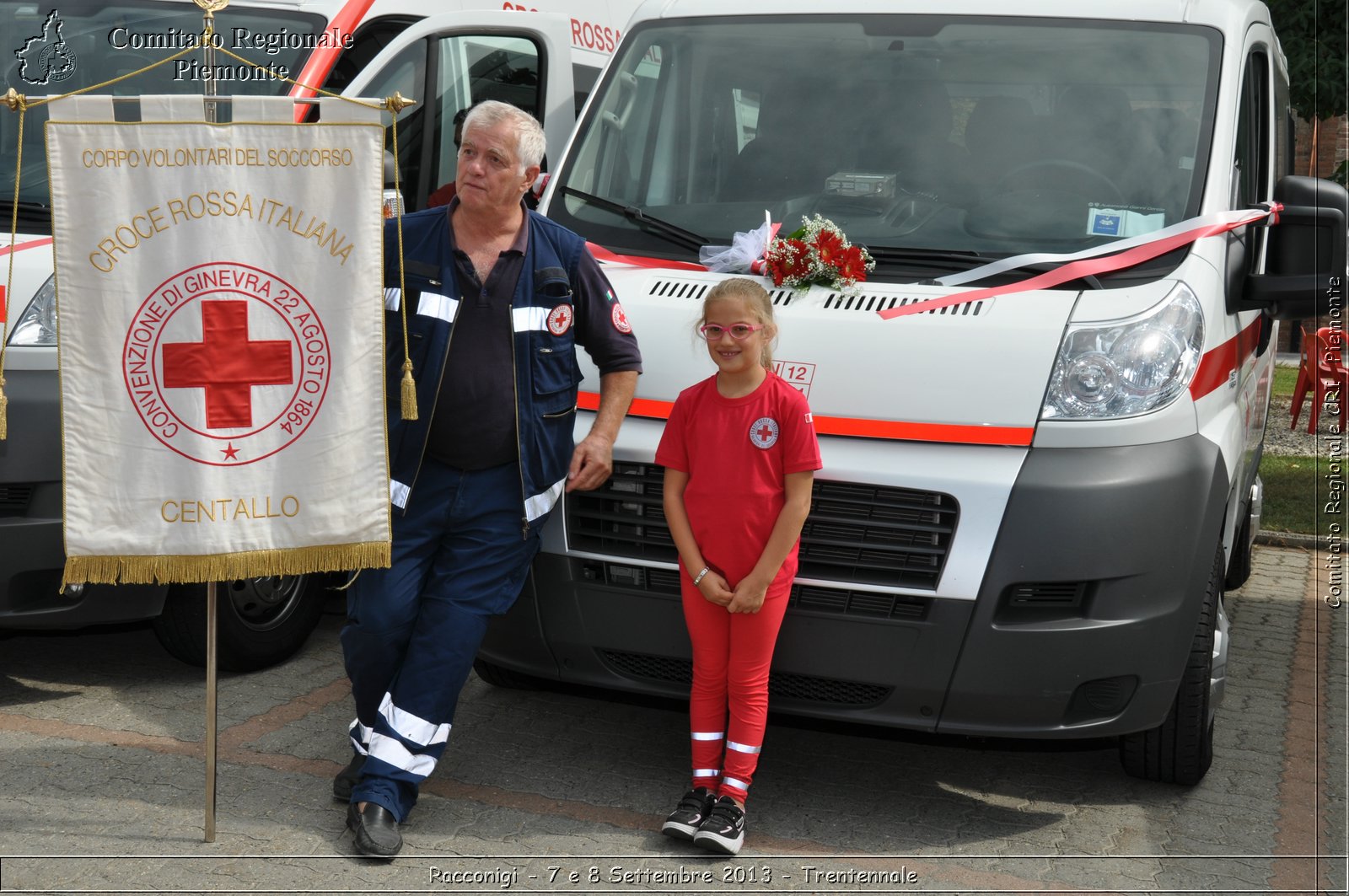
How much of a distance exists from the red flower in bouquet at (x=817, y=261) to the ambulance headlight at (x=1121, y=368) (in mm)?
642

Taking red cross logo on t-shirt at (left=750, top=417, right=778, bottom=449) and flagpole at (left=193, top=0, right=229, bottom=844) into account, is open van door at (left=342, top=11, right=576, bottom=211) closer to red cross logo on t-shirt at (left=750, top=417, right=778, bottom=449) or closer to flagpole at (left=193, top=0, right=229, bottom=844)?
flagpole at (left=193, top=0, right=229, bottom=844)

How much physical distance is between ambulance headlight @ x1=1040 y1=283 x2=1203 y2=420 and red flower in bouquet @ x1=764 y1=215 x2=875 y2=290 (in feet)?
2.11

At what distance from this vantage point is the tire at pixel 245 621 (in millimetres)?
5078

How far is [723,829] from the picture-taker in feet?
12.7

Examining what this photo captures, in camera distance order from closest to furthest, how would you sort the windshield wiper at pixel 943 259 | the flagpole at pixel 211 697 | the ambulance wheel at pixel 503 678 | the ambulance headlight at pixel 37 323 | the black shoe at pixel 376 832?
the flagpole at pixel 211 697
the black shoe at pixel 376 832
the windshield wiper at pixel 943 259
the ambulance headlight at pixel 37 323
the ambulance wheel at pixel 503 678

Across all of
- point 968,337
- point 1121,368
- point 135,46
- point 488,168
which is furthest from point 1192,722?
point 135,46

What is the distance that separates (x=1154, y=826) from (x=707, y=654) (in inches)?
56.7

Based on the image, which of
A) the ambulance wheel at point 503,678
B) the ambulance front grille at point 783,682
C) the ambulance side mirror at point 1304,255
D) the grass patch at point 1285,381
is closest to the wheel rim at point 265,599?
the ambulance wheel at point 503,678

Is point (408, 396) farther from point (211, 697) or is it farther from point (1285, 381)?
point (1285, 381)

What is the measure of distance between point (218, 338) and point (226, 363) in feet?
0.22

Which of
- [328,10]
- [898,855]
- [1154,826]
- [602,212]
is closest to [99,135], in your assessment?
[602,212]

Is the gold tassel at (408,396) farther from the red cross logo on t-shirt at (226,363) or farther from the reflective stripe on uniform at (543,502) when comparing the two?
the reflective stripe on uniform at (543,502)

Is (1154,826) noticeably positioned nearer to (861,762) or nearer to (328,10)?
(861,762)

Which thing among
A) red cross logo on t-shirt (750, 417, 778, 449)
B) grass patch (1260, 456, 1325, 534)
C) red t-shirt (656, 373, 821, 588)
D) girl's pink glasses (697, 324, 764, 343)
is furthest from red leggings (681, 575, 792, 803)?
grass patch (1260, 456, 1325, 534)
